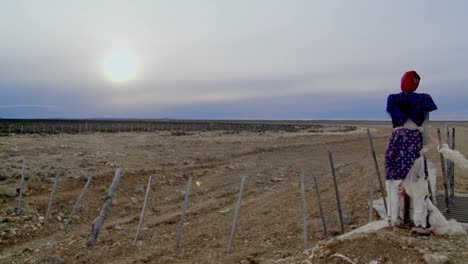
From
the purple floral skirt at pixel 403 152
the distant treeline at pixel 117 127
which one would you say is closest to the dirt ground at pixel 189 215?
the purple floral skirt at pixel 403 152

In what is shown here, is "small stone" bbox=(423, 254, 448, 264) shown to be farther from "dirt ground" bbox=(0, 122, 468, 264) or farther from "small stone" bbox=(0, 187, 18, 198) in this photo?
"small stone" bbox=(0, 187, 18, 198)

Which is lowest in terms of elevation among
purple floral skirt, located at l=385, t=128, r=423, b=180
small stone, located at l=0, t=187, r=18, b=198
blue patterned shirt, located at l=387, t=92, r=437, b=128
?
small stone, located at l=0, t=187, r=18, b=198

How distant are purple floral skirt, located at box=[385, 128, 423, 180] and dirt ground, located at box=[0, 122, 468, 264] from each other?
0.71m

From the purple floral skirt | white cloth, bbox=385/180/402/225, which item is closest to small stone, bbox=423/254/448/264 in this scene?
white cloth, bbox=385/180/402/225

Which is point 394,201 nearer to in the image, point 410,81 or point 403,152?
point 403,152

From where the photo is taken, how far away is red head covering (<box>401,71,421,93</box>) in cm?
482

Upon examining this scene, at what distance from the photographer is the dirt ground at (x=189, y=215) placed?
459cm

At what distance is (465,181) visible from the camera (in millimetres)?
11156

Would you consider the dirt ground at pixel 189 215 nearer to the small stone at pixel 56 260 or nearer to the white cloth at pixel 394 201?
the small stone at pixel 56 260

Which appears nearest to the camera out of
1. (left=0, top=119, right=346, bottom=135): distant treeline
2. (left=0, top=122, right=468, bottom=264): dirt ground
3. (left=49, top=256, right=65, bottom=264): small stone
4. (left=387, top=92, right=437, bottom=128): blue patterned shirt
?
(left=0, top=122, right=468, bottom=264): dirt ground

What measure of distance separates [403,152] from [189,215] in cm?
547

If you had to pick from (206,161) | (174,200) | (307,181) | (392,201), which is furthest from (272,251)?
(206,161)

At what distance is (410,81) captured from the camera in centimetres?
482

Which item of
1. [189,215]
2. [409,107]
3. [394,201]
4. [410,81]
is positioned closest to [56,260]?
[189,215]
